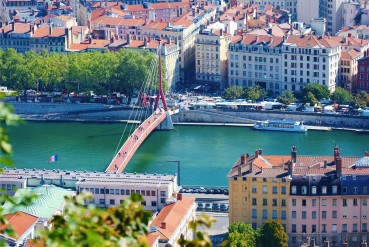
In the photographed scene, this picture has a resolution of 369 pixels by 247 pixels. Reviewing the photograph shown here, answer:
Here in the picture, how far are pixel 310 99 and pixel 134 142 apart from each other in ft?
26.0

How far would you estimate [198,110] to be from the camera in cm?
3641

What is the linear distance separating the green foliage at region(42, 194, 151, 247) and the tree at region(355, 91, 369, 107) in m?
32.0

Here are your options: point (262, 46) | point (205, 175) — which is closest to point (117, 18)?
point (262, 46)

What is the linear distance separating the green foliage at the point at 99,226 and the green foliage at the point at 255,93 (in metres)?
33.1

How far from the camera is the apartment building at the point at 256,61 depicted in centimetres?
3866

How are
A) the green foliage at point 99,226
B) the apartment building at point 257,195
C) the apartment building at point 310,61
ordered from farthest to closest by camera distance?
the apartment building at point 310,61 < the apartment building at point 257,195 < the green foliage at point 99,226

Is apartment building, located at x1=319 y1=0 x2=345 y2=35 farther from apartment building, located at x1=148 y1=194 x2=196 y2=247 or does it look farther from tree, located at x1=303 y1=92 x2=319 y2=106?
apartment building, located at x1=148 y1=194 x2=196 y2=247

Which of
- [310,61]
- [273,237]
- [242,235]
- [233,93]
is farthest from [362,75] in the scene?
[242,235]

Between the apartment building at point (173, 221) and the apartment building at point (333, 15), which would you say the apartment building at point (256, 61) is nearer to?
the apartment building at point (333, 15)

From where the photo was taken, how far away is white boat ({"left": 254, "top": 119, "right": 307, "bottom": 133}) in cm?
3412

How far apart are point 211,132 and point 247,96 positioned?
3.45m

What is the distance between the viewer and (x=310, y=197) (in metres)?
21.4

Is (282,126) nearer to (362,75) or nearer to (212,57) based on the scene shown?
(362,75)

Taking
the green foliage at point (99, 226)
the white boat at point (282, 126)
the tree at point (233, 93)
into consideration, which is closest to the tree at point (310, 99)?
the white boat at point (282, 126)
